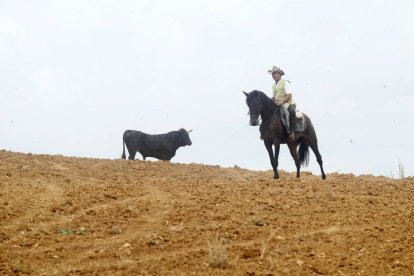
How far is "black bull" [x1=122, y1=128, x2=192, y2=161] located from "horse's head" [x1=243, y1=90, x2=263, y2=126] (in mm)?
9714

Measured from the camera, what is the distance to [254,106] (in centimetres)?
1349

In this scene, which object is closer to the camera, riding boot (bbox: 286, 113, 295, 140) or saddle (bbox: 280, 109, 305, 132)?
riding boot (bbox: 286, 113, 295, 140)

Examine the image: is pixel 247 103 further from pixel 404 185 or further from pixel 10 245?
pixel 10 245

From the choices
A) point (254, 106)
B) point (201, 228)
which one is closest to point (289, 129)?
A: point (254, 106)

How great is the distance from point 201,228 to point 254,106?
665 cm

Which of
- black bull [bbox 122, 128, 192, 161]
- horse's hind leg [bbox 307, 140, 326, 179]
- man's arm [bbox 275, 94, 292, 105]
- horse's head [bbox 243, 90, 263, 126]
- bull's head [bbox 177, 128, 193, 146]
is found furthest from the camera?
bull's head [bbox 177, 128, 193, 146]

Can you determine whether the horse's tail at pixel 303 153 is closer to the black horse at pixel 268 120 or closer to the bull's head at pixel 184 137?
the black horse at pixel 268 120

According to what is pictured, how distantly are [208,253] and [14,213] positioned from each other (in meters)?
3.53

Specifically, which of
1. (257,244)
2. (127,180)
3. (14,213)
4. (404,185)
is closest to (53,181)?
(127,180)

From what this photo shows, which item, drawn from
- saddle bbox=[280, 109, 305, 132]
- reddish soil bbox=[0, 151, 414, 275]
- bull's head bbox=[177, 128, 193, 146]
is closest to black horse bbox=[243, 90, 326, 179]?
saddle bbox=[280, 109, 305, 132]

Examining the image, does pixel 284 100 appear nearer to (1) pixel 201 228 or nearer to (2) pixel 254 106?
(2) pixel 254 106

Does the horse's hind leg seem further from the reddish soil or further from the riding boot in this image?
the reddish soil

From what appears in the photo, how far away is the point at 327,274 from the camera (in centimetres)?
533

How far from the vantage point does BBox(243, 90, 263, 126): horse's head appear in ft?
44.2
